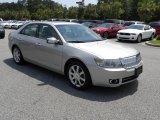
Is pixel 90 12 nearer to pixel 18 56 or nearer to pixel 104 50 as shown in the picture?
pixel 18 56

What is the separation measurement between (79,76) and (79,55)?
0.50 m

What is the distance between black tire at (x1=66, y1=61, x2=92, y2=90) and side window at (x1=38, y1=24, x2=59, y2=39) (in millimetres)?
991

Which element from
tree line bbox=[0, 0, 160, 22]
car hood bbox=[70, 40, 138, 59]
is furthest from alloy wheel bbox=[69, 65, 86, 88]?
tree line bbox=[0, 0, 160, 22]

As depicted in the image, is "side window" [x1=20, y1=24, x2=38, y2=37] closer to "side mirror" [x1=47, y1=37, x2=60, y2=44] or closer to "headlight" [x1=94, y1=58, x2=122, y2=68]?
"side mirror" [x1=47, y1=37, x2=60, y2=44]

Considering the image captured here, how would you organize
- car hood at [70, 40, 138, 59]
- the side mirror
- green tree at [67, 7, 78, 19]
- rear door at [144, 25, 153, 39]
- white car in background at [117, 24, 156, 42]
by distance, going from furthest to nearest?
green tree at [67, 7, 78, 19]
rear door at [144, 25, 153, 39]
white car in background at [117, 24, 156, 42]
the side mirror
car hood at [70, 40, 138, 59]

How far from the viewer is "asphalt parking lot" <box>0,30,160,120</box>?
4496mm

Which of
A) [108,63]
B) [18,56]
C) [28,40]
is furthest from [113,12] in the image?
[108,63]

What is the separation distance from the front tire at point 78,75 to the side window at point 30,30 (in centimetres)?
196

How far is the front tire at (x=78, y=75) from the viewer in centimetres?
561

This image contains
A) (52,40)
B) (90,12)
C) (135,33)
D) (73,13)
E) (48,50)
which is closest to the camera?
(52,40)

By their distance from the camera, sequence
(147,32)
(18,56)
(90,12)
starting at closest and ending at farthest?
(18,56) < (147,32) < (90,12)

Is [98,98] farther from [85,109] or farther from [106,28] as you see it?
[106,28]

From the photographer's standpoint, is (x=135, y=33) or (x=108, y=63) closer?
(x=108, y=63)

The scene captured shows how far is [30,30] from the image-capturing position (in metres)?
7.66
